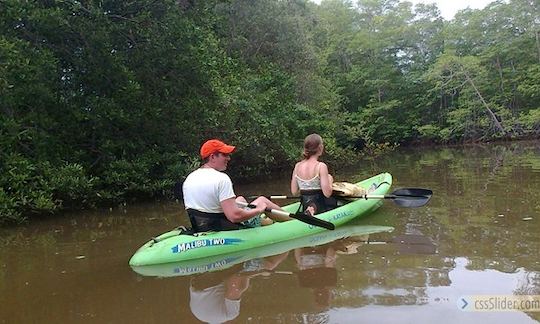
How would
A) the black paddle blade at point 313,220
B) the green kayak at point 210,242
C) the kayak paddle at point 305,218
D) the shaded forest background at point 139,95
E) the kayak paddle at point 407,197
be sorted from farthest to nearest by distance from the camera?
the shaded forest background at point 139,95
the kayak paddle at point 407,197
the black paddle blade at point 313,220
the kayak paddle at point 305,218
the green kayak at point 210,242

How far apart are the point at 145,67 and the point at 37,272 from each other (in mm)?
6281

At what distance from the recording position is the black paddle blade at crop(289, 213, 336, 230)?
19.2 ft

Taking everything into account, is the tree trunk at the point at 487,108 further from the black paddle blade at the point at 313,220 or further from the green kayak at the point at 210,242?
the black paddle blade at the point at 313,220

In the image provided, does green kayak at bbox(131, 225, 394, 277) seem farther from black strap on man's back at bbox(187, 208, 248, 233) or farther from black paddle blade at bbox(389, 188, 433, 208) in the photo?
black paddle blade at bbox(389, 188, 433, 208)

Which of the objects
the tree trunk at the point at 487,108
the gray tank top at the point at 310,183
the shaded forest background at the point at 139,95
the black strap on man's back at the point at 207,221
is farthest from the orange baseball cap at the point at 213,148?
the tree trunk at the point at 487,108

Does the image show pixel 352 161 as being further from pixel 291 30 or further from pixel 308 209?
pixel 308 209

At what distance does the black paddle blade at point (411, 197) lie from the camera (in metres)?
7.22

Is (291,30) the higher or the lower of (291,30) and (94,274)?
the higher

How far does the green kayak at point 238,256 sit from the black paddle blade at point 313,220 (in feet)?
0.49

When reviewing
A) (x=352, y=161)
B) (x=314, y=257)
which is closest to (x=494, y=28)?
(x=352, y=161)

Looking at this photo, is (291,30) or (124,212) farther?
(291,30)

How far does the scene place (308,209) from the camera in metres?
6.66

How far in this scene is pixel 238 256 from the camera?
5.29m

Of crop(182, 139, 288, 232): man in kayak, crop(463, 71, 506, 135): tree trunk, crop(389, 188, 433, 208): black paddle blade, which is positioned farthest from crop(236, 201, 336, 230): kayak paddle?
crop(463, 71, 506, 135): tree trunk
